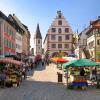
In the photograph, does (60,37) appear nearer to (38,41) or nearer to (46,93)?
(38,41)

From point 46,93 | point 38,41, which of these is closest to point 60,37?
point 38,41

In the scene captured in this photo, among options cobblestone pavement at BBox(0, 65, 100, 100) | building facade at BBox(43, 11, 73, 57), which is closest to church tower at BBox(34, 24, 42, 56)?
building facade at BBox(43, 11, 73, 57)

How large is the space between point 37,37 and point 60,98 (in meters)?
150

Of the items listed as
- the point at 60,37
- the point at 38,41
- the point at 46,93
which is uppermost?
the point at 38,41

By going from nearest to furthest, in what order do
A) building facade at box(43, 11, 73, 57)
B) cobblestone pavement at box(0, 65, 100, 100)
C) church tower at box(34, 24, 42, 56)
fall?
cobblestone pavement at box(0, 65, 100, 100) → building facade at box(43, 11, 73, 57) → church tower at box(34, 24, 42, 56)

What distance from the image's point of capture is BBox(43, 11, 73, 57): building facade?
114875 millimetres

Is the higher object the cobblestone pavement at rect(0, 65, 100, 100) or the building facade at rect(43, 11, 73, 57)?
the building facade at rect(43, 11, 73, 57)

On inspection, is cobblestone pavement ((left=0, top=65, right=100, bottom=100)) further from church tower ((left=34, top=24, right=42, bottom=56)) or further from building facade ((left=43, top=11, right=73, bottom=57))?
church tower ((left=34, top=24, right=42, bottom=56))

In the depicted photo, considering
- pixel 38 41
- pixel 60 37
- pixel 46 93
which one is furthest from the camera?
pixel 38 41

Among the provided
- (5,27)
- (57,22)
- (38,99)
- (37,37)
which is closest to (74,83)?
(38,99)

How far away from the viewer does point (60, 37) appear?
385ft

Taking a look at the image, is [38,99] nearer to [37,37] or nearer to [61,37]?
[61,37]

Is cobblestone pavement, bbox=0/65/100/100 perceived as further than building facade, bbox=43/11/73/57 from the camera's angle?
No

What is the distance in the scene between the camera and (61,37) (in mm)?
117500
